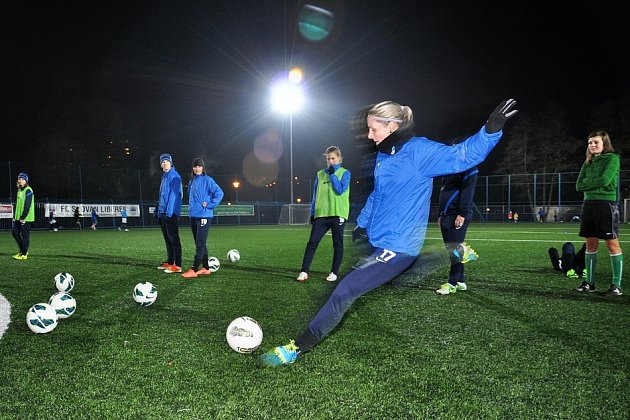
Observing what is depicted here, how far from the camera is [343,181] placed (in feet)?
23.1

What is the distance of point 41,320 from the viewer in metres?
4.32

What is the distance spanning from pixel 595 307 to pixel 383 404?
3856 millimetres

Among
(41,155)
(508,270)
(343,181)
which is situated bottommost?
(508,270)

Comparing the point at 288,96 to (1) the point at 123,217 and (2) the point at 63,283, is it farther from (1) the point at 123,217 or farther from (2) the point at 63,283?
(2) the point at 63,283

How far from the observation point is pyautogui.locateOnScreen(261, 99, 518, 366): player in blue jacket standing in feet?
10.4

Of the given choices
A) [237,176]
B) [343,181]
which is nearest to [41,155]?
[237,176]

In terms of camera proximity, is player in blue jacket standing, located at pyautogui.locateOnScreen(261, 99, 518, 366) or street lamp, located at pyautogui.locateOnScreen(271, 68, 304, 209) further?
street lamp, located at pyautogui.locateOnScreen(271, 68, 304, 209)

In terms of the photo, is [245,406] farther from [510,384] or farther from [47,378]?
[510,384]

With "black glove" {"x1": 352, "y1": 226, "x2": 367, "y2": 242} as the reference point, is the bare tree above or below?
above

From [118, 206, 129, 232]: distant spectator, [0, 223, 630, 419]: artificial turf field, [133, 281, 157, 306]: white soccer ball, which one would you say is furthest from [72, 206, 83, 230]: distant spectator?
[133, 281, 157, 306]: white soccer ball

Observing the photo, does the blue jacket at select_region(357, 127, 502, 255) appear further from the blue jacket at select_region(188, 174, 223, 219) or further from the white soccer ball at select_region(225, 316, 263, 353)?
the blue jacket at select_region(188, 174, 223, 219)

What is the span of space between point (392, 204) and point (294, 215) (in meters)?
35.1

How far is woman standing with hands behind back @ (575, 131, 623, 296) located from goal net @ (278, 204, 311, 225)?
32.0 meters

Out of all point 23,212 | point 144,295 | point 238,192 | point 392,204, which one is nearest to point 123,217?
point 238,192
